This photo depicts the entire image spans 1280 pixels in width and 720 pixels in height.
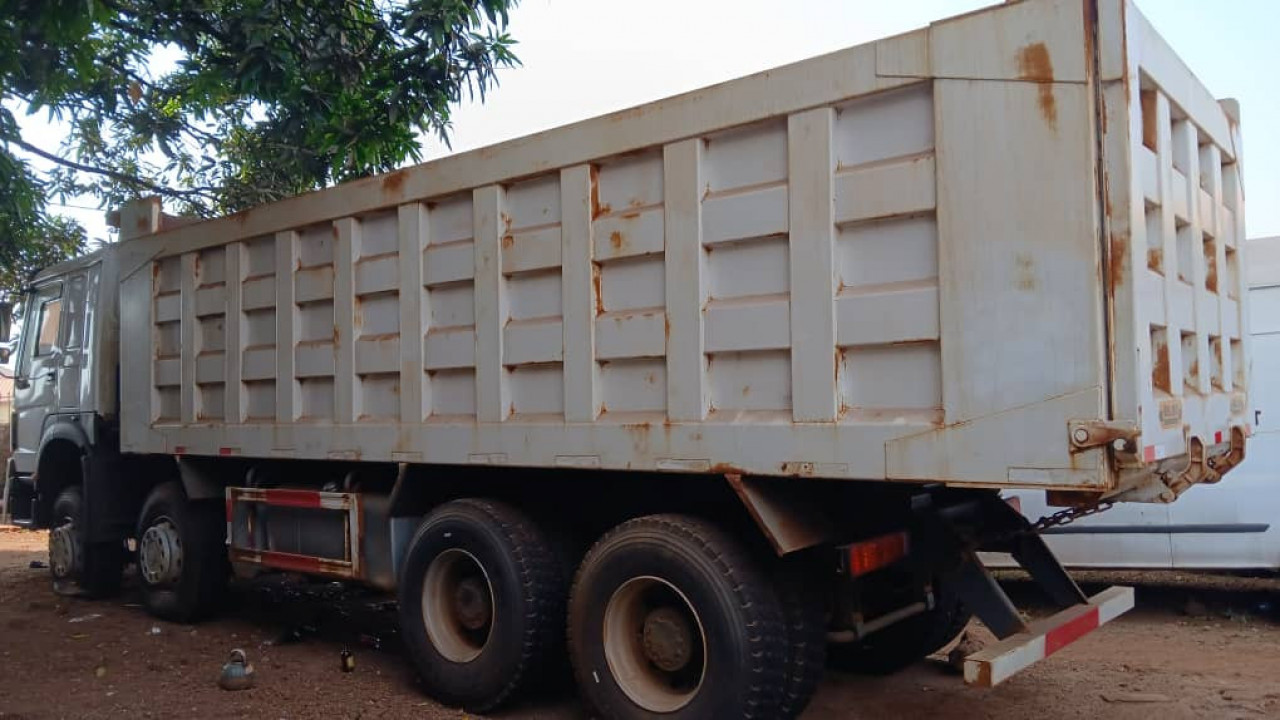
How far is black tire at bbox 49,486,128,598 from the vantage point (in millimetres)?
7922

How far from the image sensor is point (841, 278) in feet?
12.5

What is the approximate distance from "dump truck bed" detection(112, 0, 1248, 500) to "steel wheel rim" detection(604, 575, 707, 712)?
56cm

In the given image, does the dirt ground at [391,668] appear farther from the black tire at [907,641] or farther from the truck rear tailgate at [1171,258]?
the truck rear tailgate at [1171,258]

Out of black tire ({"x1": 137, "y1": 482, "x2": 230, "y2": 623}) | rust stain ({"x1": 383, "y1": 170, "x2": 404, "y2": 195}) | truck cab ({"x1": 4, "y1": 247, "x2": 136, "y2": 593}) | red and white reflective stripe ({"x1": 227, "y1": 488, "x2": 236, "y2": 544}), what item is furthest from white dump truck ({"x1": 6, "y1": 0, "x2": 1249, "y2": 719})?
truck cab ({"x1": 4, "y1": 247, "x2": 136, "y2": 593})

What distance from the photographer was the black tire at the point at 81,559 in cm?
792

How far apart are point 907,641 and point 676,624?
1.66 m

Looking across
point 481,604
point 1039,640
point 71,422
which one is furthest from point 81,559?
point 1039,640

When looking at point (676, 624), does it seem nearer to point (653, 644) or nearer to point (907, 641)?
point (653, 644)

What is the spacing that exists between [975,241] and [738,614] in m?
1.62

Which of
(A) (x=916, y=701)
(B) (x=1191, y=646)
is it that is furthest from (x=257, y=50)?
(B) (x=1191, y=646)

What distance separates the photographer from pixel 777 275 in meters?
4.01

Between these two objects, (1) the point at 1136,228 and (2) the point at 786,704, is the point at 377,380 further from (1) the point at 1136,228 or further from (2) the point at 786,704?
(1) the point at 1136,228

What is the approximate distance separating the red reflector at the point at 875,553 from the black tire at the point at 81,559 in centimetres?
632

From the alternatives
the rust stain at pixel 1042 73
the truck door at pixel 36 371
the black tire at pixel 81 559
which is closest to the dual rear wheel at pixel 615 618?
the rust stain at pixel 1042 73
